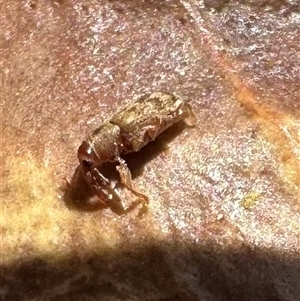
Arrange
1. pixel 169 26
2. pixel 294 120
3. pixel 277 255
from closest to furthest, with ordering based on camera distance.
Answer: pixel 277 255 → pixel 294 120 → pixel 169 26

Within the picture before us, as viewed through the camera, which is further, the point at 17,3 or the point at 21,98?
the point at 17,3

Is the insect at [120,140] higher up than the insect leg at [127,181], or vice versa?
the insect at [120,140]

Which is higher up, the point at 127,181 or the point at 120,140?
the point at 120,140

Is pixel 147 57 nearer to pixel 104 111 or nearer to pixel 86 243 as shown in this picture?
pixel 104 111

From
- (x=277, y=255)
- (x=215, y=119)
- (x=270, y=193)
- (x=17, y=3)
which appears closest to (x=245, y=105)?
(x=215, y=119)
